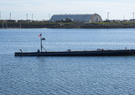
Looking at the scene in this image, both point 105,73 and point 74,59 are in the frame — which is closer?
point 105,73

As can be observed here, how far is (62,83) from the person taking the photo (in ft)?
123

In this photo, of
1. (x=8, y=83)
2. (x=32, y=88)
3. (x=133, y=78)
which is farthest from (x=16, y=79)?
(x=133, y=78)

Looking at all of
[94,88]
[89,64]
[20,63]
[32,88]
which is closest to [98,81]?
[94,88]

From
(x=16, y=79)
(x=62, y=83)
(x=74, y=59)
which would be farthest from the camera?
(x=74, y=59)

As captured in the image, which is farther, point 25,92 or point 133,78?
point 133,78

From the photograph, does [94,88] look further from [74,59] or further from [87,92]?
[74,59]

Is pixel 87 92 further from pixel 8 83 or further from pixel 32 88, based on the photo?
pixel 8 83

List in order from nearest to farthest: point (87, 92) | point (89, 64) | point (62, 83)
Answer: point (87, 92), point (62, 83), point (89, 64)

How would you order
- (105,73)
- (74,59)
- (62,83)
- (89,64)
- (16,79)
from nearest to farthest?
(62,83)
(16,79)
(105,73)
(89,64)
(74,59)

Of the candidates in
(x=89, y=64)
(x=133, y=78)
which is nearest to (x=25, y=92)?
(x=133, y=78)

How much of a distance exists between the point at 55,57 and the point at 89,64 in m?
8.40

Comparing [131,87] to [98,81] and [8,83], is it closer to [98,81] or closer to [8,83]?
[98,81]

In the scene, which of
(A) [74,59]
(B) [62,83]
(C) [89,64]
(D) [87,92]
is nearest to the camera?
(D) [87,92]

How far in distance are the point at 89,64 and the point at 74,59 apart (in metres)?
5.22
